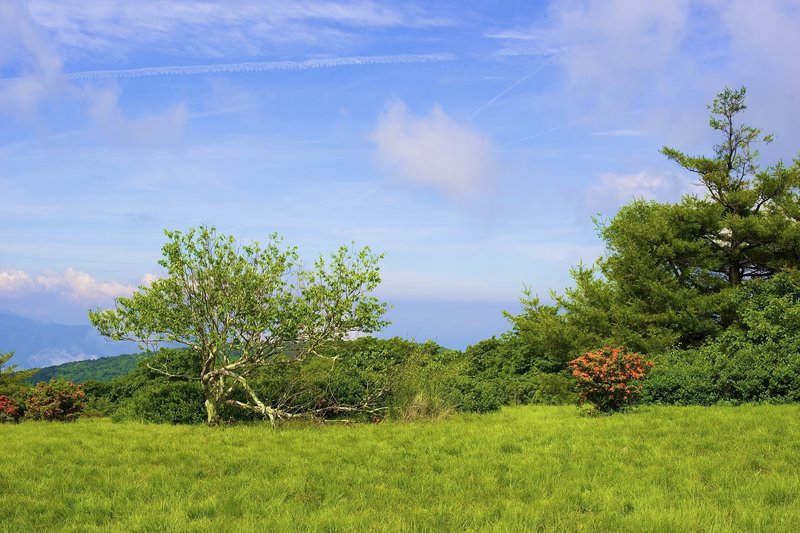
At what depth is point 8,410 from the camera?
19.1 m

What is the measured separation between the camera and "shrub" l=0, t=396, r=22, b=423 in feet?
62.8

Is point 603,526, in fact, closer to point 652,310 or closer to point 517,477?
point 517,477

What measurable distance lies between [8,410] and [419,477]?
15908mm

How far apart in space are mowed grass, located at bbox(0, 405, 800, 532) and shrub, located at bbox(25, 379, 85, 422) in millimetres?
4116

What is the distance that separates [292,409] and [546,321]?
13336mm

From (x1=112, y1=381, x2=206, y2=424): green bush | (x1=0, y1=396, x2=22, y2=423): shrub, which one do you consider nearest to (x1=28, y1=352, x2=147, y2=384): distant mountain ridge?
(x1=0, y1=396, x2=22, y2=423): shrub

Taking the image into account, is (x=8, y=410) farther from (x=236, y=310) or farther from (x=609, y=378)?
(x=609, y=378)

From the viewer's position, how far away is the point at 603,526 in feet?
23.7

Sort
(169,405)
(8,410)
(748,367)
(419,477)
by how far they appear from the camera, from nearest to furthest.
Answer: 1. (419,477)
2. (169,405)
3. (748,367)
4. (8,410)

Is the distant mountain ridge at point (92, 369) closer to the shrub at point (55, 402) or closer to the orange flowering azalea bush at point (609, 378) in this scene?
the shrub at point (55, 402)

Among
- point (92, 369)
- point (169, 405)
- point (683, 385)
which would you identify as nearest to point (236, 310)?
point (169, 405)

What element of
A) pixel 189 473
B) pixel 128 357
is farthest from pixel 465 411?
pixel 128 357

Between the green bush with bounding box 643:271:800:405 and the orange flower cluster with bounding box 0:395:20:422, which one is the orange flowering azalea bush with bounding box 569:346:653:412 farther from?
the orange flower cluster with bounding box 0:395:20:422

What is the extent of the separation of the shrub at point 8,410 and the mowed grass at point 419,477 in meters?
4.68
